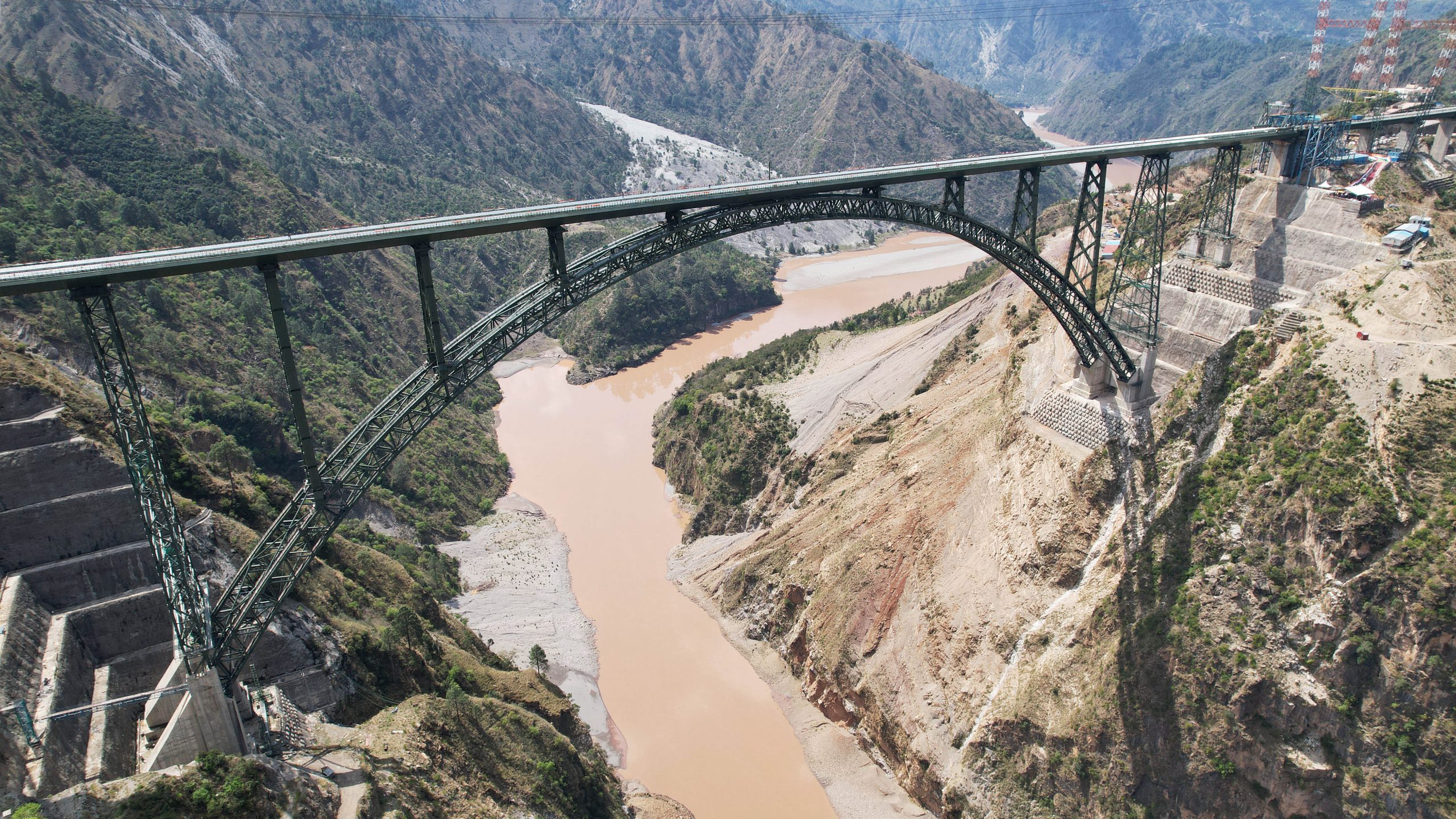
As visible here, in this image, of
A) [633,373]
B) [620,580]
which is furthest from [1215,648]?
[633,373]

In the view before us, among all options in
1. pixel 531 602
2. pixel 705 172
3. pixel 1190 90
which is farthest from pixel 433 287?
pixel 1190 90

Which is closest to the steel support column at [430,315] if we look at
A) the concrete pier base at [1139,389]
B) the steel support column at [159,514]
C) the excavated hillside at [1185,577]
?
the steel support column at [159,514]

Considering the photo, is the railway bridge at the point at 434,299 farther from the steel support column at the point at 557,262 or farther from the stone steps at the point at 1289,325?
the stone steps at the point at 1289,325

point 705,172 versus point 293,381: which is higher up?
point 705,172

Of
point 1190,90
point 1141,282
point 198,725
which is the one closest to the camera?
point 198,725

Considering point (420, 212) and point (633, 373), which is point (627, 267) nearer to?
point (633, 373)

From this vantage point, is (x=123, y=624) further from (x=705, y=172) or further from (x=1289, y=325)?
(x=705, y=172)

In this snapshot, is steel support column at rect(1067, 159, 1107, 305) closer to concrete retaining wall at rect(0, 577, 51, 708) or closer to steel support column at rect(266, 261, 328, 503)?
steel support column at rect(266, 261, 328, 503)
